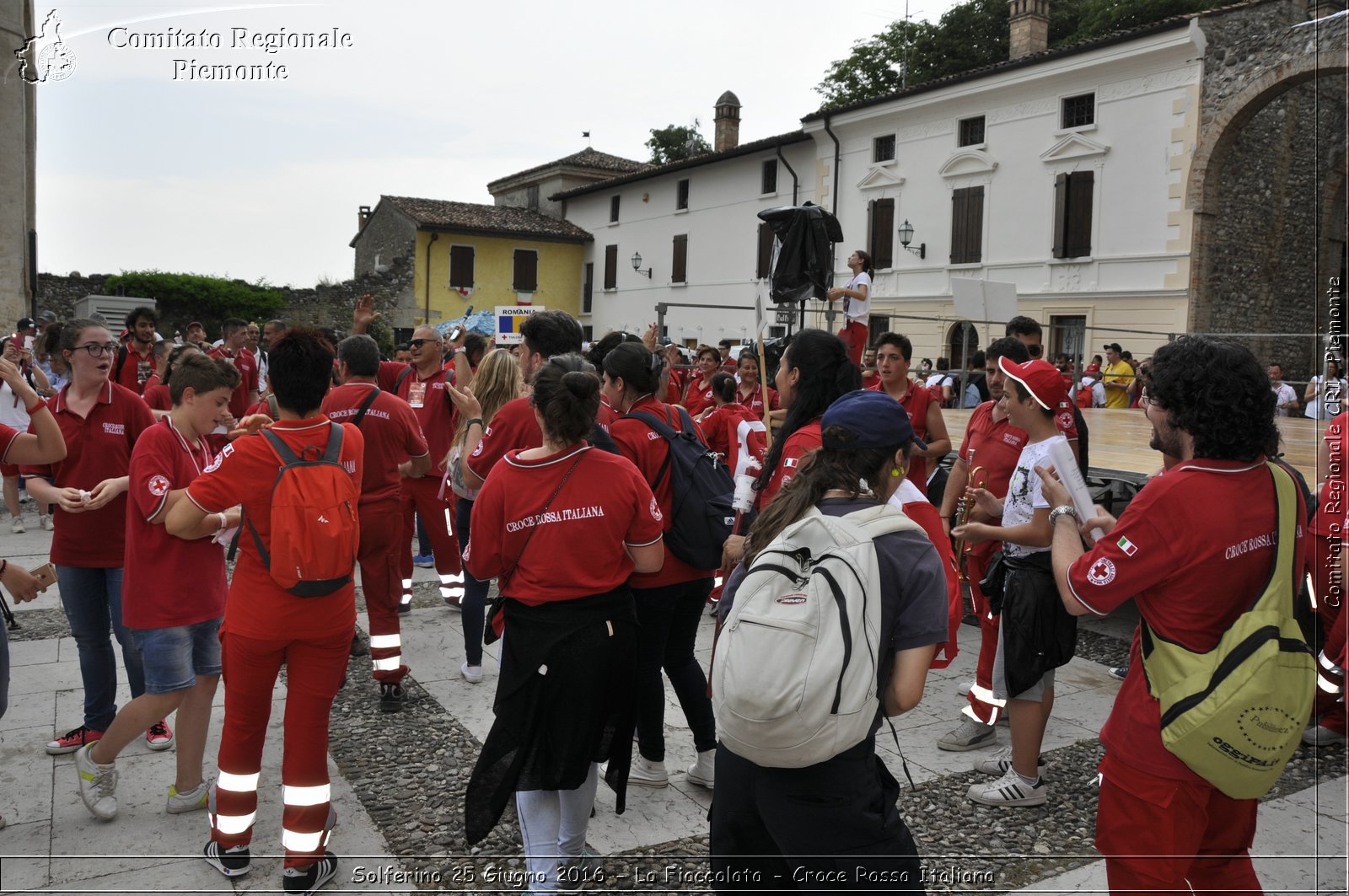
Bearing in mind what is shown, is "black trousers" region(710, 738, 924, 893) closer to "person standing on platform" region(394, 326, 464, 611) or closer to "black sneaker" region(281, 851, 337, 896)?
"black sneaker" region(281, 851, 337, 896)

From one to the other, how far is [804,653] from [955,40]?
127ft

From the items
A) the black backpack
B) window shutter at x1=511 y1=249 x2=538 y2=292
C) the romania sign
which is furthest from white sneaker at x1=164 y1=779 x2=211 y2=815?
window shutter at x1=511 y1=249 x2=538 y2=292

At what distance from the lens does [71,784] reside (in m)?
4.20

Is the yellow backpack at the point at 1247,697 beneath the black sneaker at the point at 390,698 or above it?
above

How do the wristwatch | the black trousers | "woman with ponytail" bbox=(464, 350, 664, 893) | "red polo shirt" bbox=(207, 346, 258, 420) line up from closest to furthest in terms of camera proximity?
1. the black trousers
2. the wristwatch
3. "woman with ponytail" bbox=(464, 350, 664, 893)
4. "red polo shirt" bbox=(207, 346, 258, 420)

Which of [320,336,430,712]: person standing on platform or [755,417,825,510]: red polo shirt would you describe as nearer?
[755,417,825,510]: red polo shirt

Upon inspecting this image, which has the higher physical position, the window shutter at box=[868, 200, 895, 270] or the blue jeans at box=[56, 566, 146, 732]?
the window shutter at box=[868, 200, 895, 270]

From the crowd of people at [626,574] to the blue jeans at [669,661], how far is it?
0.01 metres

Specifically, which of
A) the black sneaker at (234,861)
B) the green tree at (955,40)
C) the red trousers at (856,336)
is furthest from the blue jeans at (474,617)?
the green tree at (955,40)

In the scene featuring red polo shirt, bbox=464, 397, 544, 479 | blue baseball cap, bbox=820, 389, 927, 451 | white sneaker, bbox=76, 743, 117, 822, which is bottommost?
white sneaker, bbox=76, 743, 117, 822

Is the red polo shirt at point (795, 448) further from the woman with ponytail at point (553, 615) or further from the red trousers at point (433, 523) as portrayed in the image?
the red trousers at point (433, 523)

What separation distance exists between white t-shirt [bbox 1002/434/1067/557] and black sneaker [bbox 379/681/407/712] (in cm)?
330

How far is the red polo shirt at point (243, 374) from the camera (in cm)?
1034

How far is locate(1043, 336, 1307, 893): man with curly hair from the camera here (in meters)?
2.47
